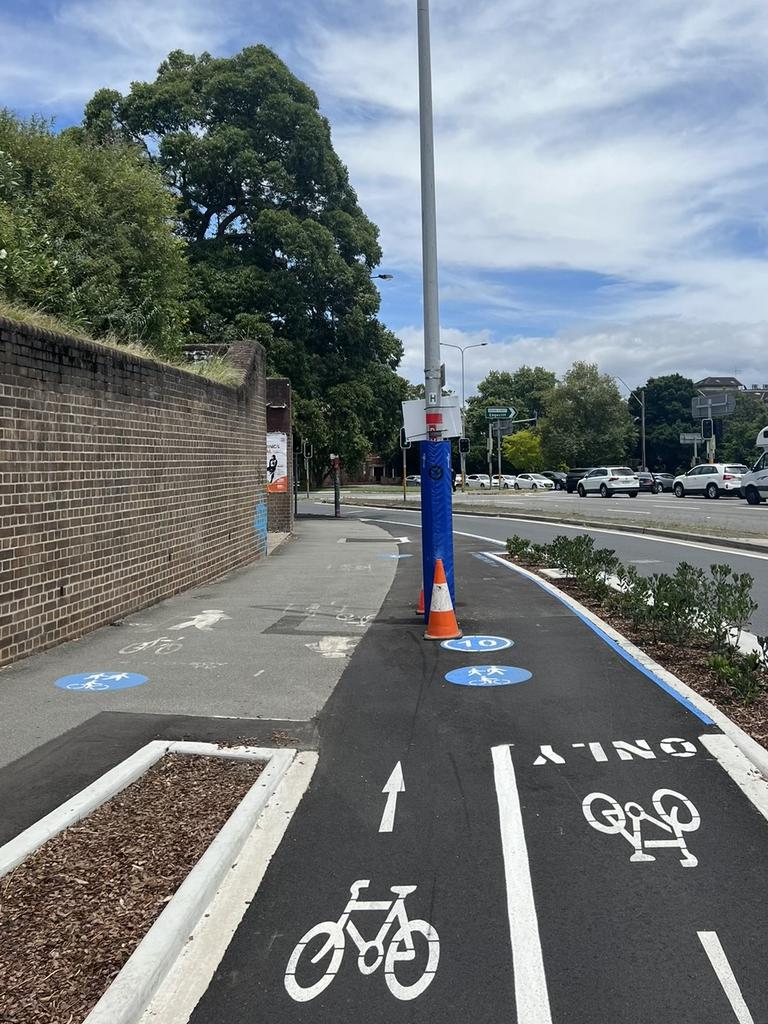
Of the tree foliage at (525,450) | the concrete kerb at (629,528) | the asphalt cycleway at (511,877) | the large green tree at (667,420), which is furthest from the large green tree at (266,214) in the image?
the large green tree at (667,420)

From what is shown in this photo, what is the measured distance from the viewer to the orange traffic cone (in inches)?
356

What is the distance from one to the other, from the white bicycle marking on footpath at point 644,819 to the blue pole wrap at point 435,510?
5.04 metres

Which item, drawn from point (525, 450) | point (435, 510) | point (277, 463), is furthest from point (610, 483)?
point (525, 450)

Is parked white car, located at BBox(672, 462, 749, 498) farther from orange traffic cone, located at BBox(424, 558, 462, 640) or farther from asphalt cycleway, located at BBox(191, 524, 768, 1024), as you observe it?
asphalt cycleway, located at BBox(191, 524, 768, 1024)

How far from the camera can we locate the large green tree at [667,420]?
8588 cm

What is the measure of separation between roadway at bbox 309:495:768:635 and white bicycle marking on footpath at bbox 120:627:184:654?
600cm

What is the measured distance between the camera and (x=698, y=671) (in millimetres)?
7277

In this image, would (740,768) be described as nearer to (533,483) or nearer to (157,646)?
(157,646)

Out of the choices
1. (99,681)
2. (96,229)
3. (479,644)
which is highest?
(96,229)

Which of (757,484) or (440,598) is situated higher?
(757,484)

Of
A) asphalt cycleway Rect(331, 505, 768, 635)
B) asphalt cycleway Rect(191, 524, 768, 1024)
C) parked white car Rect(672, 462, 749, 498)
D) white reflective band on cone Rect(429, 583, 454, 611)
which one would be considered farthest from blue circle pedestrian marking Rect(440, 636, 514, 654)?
parked white car Rect(672, 462, 749, 498)

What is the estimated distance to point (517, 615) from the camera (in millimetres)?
10352

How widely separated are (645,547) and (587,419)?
5596 cm

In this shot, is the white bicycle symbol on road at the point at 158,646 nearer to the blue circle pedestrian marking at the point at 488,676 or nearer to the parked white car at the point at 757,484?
the blue circle pedestrian marking at the point at 488,676
